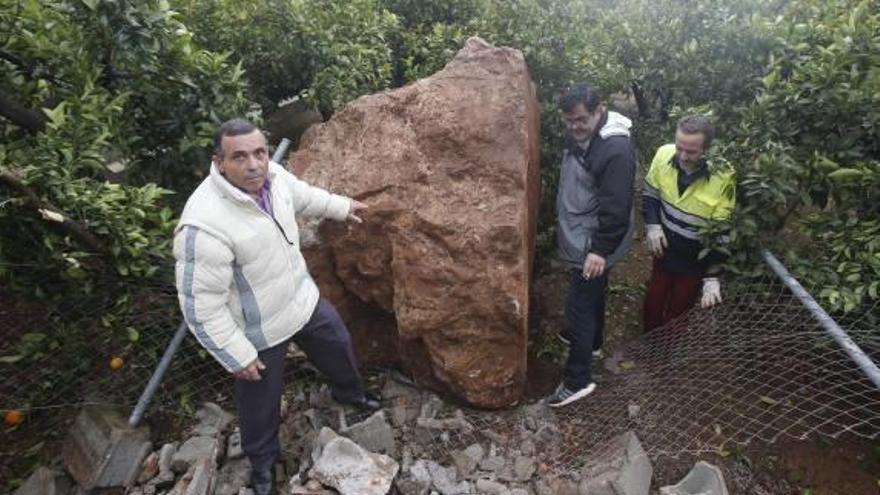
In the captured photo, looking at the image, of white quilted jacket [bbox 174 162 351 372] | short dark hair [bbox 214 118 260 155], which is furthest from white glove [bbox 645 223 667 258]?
short dark hair [bbox 214 118 260 155]

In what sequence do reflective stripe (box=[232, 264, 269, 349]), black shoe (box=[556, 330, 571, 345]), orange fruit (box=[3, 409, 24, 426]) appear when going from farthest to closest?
1. black shoe (box=[556, 330, 571, 345])
2. orange fruit (box=[3, 409, 24, 426])
3. reflective stripe (box=[232, 264, 269, 349])

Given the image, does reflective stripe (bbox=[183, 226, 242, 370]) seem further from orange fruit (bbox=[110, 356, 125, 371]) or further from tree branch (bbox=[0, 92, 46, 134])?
tree branch (bbox=[0, 92, 46, 134])

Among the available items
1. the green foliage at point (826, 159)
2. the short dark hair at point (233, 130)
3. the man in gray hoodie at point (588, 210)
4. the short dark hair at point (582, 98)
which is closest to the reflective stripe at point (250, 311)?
the short dark hair at point (233, 130)

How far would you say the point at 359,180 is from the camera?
393cm

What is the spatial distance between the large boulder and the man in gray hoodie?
0.28 m

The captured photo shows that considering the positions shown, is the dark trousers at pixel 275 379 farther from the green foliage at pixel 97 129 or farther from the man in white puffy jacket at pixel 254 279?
the green foliage at pixel 97 129

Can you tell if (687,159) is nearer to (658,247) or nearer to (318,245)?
(658,247)

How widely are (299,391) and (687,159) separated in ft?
9.33

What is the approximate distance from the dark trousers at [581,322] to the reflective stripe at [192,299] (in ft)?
6.96

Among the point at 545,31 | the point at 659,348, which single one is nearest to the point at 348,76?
the point at 545,31

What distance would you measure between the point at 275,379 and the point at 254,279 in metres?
0.64

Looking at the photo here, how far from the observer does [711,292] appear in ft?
13.0

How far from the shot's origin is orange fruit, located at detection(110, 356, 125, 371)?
4160 millimetres

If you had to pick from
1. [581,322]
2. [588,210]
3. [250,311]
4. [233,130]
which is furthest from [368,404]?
[233,130]
